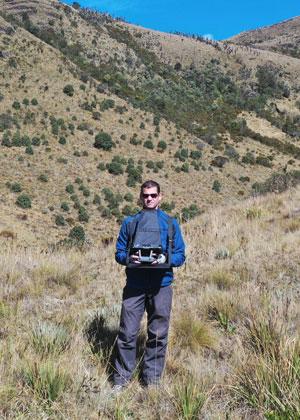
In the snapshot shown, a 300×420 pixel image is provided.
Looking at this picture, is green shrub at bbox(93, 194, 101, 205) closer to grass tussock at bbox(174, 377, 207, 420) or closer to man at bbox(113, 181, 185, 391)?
man at bbox(113, 181, 185, 391)

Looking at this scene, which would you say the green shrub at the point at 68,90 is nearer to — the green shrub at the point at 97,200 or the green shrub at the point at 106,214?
the green shrub at the point at 97,200

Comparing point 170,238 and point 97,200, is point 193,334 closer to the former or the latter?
point 170,238

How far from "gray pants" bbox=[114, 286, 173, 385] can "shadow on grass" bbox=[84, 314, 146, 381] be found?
21 centimetres

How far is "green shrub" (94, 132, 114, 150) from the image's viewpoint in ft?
140

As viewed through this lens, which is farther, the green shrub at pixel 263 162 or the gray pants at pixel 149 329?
the green shrub at pixel 263 162

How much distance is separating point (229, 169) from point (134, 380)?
45.6m

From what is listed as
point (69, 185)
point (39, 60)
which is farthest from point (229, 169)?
point (39, 60)

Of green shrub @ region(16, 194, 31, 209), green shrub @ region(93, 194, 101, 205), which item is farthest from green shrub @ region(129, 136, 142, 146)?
green shrub @ region(16, 194, 31, 209)

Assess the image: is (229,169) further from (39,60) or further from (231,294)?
(231,294)

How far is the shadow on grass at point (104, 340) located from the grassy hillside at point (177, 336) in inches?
0.6

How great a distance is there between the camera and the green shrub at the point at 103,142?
140 ft

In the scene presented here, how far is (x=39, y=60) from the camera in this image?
51719mm

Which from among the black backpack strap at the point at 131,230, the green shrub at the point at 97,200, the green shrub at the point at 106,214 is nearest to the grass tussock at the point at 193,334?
the black backpack strap at the point at 131,230

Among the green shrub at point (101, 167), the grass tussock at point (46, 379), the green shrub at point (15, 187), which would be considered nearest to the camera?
the grass tussock at point (46, 379)
